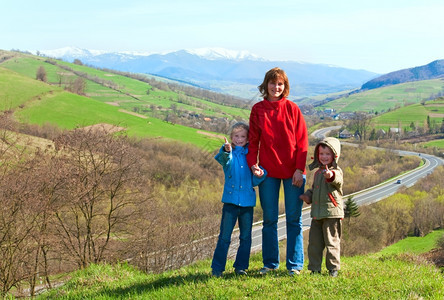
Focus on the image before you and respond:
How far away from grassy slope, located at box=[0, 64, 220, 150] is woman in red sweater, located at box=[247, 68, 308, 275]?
59616 millimetres

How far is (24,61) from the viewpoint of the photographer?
13938 centimetres

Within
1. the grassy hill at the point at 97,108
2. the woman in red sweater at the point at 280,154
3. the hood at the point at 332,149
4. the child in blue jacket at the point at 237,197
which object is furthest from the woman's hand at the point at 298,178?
the grassy hill at the point at 97,108

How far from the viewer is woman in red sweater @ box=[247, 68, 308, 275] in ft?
19.9

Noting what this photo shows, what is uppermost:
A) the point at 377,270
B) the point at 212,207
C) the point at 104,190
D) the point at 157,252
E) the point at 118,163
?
the point at 377,270

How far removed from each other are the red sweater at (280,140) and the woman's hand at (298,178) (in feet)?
0.31

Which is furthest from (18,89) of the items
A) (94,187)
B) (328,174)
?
(328,174)

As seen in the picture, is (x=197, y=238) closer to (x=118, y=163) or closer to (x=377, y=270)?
(x=118, y=163)

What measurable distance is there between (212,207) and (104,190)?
79.4 ft

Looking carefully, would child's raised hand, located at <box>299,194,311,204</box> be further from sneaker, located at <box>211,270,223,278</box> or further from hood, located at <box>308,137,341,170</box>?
sneaker, located at <box>211,270,223,278</box>

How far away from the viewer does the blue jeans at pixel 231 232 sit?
6.21m

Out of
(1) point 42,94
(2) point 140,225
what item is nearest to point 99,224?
(2) point 140,225

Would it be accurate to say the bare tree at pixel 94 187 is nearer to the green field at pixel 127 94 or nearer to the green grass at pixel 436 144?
the green field at pixel 127 94

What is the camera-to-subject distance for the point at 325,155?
6.11 meters

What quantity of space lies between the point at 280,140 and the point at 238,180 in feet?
3.02
